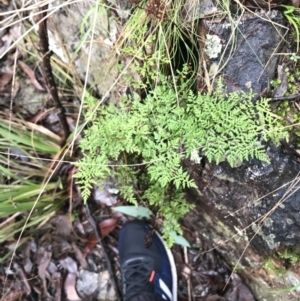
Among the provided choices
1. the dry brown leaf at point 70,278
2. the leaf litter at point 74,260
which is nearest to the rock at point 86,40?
the leaf litter at point 74,260

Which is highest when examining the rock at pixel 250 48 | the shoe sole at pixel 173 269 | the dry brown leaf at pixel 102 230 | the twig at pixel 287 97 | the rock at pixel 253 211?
the rock at pixel 250 48

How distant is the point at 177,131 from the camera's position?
161 centimetres

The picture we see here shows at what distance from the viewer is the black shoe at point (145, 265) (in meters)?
2.26

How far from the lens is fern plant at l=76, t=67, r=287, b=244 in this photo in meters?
1.55

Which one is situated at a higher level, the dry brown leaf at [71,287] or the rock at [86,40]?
the rock at [86,40]

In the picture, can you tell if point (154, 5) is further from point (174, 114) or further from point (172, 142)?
point (172, 142)

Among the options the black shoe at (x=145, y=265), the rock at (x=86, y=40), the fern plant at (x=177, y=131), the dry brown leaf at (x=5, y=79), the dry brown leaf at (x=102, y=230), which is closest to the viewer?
the fern plant at (x=177, y=131)

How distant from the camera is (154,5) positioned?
4.98 feet

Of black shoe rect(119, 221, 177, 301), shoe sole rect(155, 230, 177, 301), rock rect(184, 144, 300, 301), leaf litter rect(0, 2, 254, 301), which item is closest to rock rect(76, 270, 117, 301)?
leaf litter rect(0, 2, 254, 301)

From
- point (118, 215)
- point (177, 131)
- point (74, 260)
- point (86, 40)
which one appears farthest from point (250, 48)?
point (74, 260)

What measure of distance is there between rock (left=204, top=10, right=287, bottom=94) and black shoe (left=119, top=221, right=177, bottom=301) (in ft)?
3.48

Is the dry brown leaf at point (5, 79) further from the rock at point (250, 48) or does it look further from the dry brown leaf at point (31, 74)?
the rock at point (250, 48)

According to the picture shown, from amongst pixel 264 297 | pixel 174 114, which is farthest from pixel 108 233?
pixel 174 114

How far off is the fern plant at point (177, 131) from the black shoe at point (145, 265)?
740 mm
